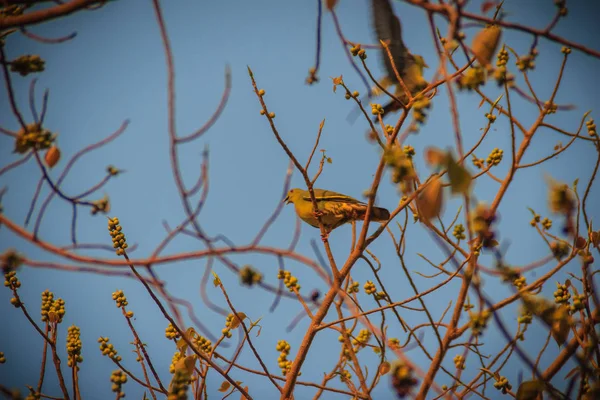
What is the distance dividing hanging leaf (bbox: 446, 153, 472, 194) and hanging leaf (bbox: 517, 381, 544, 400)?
3.46ft

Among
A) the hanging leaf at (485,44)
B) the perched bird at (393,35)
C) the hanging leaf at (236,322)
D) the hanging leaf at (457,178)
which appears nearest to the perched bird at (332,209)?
the perched bird at (393,35)

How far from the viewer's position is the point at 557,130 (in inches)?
124

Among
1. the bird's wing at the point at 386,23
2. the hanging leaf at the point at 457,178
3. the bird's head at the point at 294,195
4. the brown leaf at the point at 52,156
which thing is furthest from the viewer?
the bird's head at the point at 294,195

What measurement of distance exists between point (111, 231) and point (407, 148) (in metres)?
1.80

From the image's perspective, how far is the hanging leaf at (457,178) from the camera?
1314 millimetres

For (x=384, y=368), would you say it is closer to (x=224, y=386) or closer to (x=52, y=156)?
(x=224, y=386)

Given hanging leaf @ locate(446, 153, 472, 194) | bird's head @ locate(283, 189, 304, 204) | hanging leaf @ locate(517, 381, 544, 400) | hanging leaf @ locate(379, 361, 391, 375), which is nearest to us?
hanging leaf @ locate(446, 153, 472, 194)

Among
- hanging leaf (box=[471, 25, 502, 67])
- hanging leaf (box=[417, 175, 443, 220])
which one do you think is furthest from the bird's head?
hanging leaf (box=[417, 175, 443, 220])

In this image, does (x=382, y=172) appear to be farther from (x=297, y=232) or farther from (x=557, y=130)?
(x=297, y=232)

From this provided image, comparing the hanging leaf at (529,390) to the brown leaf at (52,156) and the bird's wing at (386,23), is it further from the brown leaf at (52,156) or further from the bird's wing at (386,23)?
the bird's wing at (386,23)

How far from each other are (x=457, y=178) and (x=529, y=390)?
3.69ft

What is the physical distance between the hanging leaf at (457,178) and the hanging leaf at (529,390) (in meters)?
1.05

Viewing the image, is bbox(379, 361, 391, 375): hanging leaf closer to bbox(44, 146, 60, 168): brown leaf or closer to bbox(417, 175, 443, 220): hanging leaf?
bbox(417, 175, 443, 220): hanging leaf

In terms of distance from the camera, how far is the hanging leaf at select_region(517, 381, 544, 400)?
1.95 metres
